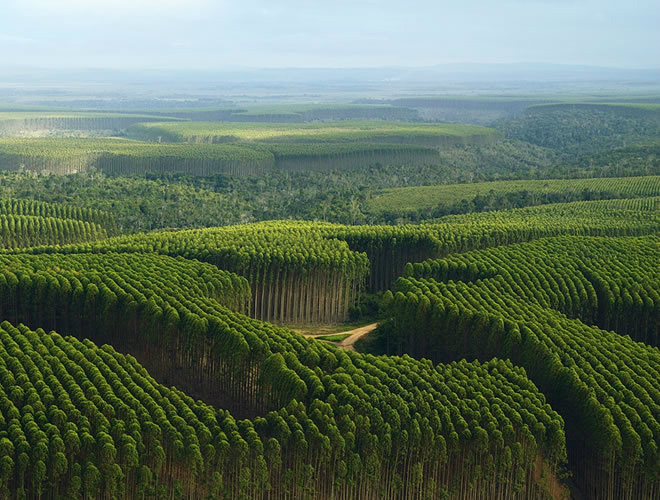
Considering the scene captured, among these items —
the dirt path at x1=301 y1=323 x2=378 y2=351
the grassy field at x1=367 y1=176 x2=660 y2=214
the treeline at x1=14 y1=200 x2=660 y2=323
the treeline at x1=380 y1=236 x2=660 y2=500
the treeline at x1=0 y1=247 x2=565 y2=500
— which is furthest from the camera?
the grassy field at x1=367 y1=176 x2=660 y2=214

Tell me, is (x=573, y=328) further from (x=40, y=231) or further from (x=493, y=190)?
(x=493, y=190)

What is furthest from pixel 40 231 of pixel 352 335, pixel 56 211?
pixel 352 335

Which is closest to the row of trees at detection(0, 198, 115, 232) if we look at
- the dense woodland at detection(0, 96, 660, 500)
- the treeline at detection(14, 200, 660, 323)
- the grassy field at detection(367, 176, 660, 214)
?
the dense woodland at detection(0, 96, 660, 500)

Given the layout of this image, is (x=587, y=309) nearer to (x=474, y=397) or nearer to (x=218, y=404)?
(x=474, y=397)

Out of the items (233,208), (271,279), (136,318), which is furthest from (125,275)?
(233,208)

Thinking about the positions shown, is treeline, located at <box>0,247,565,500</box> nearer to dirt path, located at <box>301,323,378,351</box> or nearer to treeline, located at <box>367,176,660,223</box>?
dirt path, located at <box>301,323,378,351</box>

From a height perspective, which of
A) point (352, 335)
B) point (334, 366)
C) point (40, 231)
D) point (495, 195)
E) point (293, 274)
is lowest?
point (352, 335)
